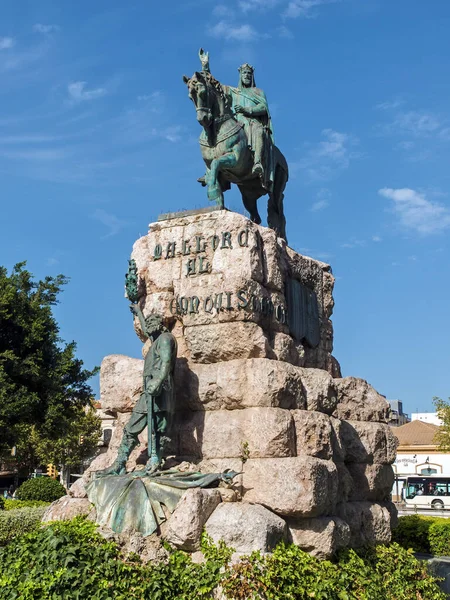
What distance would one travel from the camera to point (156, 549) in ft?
25.1

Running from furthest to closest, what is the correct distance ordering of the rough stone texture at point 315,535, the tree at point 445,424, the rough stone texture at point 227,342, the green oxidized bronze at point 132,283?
the tree at point 445,424 → the green oxidized bronze at point 132,283 → the rough stone texture at point 227,342 → the rough stone texture at point 315,535

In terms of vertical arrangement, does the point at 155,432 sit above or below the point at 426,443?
below

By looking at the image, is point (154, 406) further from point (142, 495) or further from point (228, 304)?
point (228, 304)

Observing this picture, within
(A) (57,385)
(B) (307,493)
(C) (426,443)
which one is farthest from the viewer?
(C) (426,443)

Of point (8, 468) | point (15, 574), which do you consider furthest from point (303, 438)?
point (8, 468)

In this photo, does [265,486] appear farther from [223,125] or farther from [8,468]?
[8,468]

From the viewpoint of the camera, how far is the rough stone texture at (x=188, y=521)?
7578 millimetres

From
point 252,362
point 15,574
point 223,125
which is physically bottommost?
point 15,574

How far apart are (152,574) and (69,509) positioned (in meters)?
1.96

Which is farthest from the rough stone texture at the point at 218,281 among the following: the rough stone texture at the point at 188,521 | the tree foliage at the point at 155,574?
the tree foliage at the point at 155,574

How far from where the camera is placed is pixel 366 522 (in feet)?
32.3

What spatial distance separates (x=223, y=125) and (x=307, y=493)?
5.33 meters

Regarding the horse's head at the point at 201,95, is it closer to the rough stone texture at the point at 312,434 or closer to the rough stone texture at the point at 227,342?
the rough stone texture at the point at 227,342

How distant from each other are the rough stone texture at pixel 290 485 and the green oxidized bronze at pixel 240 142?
12.3 feet
